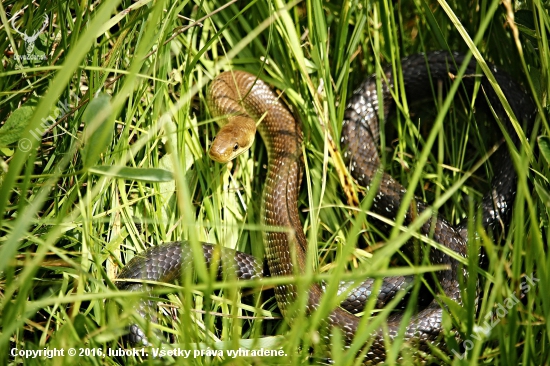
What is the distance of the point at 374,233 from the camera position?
11.9 feet

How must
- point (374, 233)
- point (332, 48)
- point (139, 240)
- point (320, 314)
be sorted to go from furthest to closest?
point (332, 48)
point (374, 233)
point (139, 240)
point (320, 314)

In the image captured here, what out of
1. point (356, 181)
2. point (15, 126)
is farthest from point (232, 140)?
Result: point (15, 126)

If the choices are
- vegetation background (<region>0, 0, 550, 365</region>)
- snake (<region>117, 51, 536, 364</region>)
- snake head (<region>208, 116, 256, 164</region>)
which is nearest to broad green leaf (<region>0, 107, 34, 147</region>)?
vegetation background (<region>0, 0, 550, 365</region>)

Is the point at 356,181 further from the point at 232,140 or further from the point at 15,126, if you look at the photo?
the point at 15,126

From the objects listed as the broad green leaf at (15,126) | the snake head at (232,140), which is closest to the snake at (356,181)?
the snake head at (232,140)

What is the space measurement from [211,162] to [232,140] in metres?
0.25

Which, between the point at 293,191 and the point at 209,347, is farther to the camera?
the point at 293,191

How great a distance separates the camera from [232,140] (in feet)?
11.5

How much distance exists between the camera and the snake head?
3430mm

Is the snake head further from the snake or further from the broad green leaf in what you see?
the broad green leaf

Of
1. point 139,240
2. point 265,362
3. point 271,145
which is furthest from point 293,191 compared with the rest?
point 265,362

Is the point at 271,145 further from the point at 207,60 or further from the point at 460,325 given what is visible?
the point at 460,325

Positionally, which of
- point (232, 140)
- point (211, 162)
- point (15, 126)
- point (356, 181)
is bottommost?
point (356, 181)

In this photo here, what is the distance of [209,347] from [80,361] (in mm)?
536
